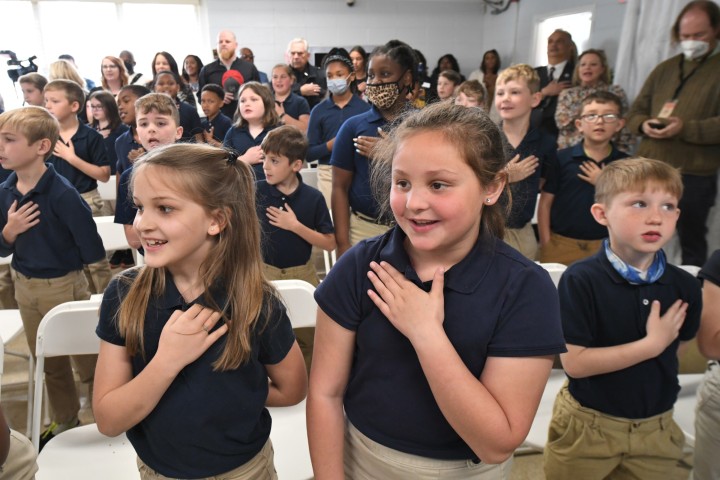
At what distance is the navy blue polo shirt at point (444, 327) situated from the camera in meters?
0.80

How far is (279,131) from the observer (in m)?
2.14

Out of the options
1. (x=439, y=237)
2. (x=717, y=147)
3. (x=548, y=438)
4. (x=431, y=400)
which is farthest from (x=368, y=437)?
(x=717, y=147)

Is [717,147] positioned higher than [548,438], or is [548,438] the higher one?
[717,147]

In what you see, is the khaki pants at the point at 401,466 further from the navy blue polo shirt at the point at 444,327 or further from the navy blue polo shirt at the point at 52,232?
the navy blue polo shirt at the point at 52,232

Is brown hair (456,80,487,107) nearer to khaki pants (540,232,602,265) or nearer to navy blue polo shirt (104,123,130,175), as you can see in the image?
khaki pants (540,232,602,265)

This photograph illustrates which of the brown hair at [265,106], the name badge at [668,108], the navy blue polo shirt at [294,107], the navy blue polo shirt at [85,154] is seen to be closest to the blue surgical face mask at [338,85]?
the brown hair at [265,106]

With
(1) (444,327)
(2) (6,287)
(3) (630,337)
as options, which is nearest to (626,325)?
(3) (630,337)

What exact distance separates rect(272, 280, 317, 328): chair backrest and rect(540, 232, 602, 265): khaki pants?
4.39ft

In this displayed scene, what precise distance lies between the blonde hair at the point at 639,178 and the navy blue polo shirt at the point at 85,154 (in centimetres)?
267

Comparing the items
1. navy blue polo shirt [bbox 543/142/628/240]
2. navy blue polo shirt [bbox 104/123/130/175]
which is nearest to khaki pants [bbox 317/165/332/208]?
navy blue polo shirt [bbox 104/123/130/175]

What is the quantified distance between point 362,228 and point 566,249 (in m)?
0.97

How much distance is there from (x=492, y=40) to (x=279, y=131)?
6.97m

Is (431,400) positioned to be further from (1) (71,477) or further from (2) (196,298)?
(1) (71,477)

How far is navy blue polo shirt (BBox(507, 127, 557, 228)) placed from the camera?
85.4 inches
